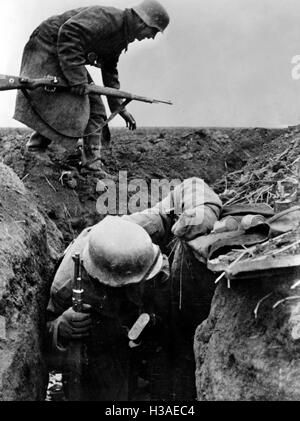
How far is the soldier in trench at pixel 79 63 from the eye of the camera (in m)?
6.66

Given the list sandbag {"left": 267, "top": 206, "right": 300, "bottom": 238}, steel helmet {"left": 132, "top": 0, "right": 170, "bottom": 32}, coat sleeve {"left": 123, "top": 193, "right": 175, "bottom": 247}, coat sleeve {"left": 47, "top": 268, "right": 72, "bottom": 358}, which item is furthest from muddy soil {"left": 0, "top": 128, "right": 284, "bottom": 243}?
sandbag {"left": 267, "top": 206, "right": 300, "bottom": 238}

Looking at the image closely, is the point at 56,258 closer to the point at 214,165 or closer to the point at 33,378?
the point at 33,378

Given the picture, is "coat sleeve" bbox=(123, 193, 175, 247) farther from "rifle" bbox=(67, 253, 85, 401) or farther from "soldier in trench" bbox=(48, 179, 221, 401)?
"rifle" bbox=(67, 253, 85, 401)

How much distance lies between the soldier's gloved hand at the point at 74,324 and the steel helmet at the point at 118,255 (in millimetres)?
267

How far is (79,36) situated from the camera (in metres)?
6.64

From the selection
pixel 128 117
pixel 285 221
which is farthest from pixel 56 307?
pixel 128 117

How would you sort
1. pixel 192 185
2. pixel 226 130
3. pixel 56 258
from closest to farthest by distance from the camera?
pixel 192 185, pixel 56 258, pixel 226 130

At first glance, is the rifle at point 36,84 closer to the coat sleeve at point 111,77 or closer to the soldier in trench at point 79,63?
the soldier in trench at point 79,63

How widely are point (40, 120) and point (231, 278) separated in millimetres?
4063

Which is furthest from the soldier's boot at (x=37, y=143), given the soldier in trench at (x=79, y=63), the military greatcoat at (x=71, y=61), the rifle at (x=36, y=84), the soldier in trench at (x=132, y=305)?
the soldier in trench at (x=132, y=305)

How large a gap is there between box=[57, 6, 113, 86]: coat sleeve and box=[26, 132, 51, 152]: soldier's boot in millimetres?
859

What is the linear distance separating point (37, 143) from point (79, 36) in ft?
4.12

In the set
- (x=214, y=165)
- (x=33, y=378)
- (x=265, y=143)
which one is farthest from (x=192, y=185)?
(x=265, y=143)
